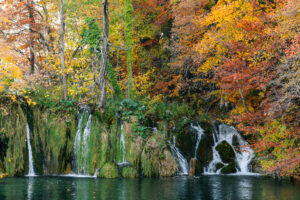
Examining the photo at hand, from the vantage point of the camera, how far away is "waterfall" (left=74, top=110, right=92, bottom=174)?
14.3 meters

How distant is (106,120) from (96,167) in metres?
2.13

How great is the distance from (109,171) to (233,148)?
6.07m

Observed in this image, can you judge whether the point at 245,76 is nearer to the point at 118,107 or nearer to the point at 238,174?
the point at 238,174

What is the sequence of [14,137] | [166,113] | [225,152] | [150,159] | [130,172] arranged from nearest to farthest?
[130,172]
[150,159]
[14,137]
[225,152]
[166,113]

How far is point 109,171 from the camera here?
13508 mm

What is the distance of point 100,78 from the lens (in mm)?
17516

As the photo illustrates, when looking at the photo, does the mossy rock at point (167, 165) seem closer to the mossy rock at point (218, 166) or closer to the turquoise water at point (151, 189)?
the turquoise water at point (151, 189)

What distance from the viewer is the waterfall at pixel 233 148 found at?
49.8 feet

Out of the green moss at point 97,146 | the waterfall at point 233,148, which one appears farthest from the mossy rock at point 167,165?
the green moss at point 97,146

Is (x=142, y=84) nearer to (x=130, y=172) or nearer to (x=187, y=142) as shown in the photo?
(x=187, y=142)

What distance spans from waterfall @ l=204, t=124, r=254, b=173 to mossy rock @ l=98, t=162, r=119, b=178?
14.0 ft

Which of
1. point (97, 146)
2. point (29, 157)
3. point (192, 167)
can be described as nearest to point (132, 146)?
point (97, 146)

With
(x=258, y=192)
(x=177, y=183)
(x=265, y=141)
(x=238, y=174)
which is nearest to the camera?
(x=258, y=192)

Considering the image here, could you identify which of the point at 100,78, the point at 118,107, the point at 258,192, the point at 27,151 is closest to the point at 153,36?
the point at 100,78
